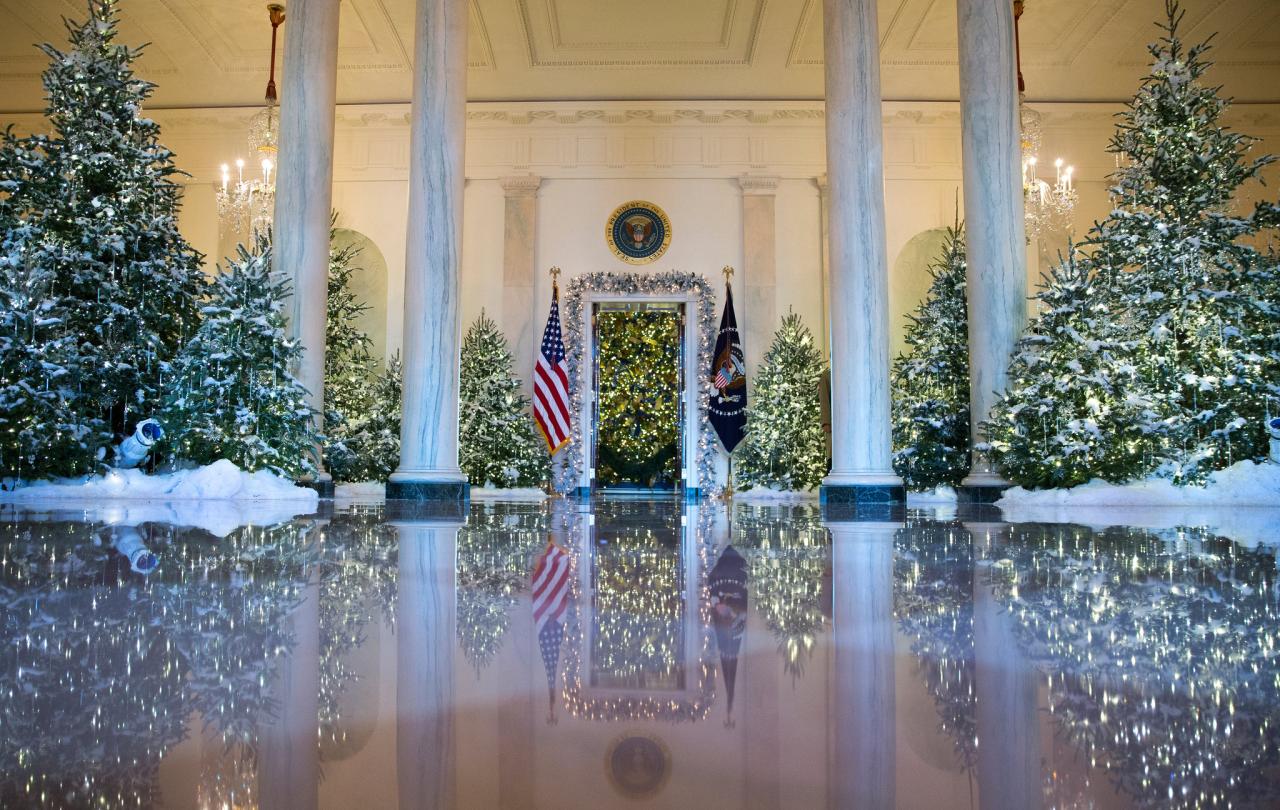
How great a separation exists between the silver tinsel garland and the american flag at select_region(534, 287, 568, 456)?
1.96 ft

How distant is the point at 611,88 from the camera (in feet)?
49.3

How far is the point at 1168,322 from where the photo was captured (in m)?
8.28

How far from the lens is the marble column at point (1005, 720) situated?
65cm

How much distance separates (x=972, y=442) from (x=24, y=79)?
17157 millimetres

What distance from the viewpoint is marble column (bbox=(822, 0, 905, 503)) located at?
8.04 m

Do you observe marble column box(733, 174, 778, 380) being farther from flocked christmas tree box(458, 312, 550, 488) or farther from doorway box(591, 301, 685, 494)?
flocked christmas tree box(458, 312, 550, 488)

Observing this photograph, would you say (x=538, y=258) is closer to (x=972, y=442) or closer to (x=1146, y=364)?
(x=972, y=442)

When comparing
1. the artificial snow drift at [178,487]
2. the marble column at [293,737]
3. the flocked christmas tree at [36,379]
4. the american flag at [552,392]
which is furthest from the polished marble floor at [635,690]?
the american flag at [552,392]

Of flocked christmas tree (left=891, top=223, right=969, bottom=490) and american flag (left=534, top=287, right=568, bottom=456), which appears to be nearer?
flocked christmas tree (left=891, top=223, right=969, bottom=490)

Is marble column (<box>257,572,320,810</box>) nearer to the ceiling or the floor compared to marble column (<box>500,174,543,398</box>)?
nearer to the floor

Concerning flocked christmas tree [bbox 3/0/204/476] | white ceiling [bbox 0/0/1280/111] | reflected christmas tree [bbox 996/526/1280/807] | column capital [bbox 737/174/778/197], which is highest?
white ceiling [bbox 0/0/1280/111]

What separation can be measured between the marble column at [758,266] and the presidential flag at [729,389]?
0.45 meters

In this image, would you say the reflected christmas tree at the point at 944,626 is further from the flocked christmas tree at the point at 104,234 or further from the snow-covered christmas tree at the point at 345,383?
the snow-covered christmas tree at the point at 345,383

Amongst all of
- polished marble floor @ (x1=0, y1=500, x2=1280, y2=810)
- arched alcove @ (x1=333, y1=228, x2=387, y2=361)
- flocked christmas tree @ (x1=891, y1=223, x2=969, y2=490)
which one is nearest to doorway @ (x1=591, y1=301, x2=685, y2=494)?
arched alcove @ (x1=333, y1=228, x2=387, y2=361)
